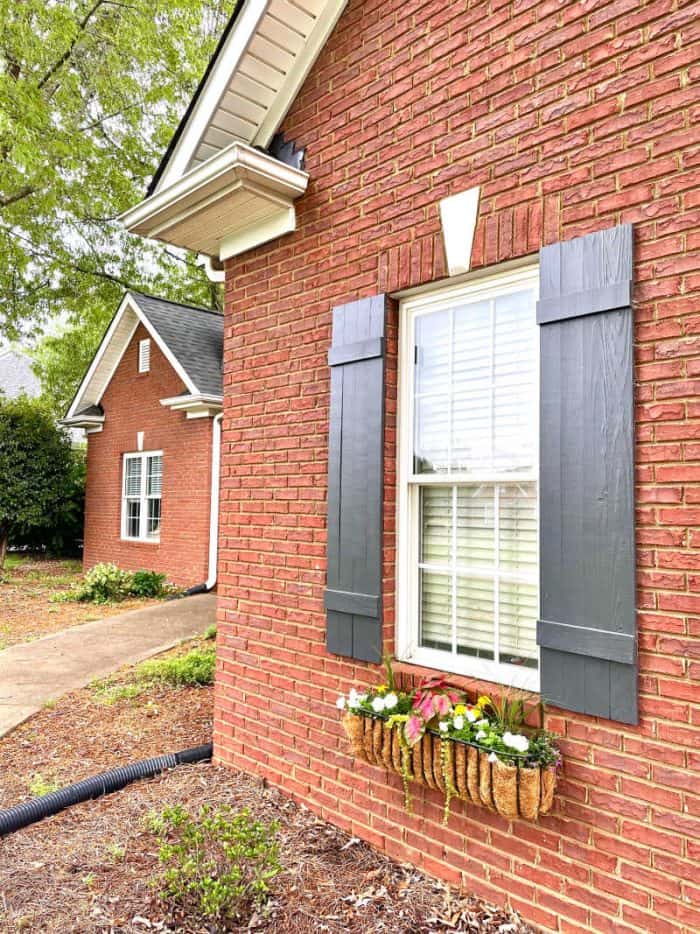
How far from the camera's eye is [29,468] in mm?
15641

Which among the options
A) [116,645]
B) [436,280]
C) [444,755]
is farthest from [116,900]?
[116,645]

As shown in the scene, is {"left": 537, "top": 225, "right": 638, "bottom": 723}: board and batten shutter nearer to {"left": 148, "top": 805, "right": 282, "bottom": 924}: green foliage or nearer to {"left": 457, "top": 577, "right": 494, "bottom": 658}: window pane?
{"left": 457, "top": 577, "right": 494, "bottom": 658}: window pane

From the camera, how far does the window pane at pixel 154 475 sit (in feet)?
44.6

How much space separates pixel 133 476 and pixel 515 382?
1266cm

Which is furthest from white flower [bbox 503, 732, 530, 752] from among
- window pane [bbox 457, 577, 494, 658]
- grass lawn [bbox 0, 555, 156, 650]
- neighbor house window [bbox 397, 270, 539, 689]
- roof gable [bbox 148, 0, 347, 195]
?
grass lawn [bbox 0, 555, 156, 650]

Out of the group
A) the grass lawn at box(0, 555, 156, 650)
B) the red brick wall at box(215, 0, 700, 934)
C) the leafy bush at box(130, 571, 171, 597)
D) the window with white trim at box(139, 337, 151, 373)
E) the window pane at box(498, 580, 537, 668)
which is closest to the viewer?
the red brick wall at box(215, 0, 700, 934)

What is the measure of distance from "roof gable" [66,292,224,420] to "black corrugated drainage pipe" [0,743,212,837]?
330 inches

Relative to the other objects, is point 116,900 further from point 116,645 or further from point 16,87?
point 16,87

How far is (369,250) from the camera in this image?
353 centimetres

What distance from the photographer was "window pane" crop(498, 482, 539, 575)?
2959 mm

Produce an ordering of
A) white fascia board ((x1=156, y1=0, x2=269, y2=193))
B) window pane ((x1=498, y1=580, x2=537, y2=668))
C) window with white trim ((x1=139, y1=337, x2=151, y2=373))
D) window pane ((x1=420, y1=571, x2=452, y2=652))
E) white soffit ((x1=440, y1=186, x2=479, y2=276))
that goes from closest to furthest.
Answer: window pane ((x1=498, y1=580, x2=537, y2=668)) → white soffit ((x1=440, y1=186, x2=479, y2=276)) → window pane ((x1=420, y1=571, x2=452, y2=652)) → white fascia board ((x1=156, y1=0, x2=269, y2=193)) → window with white trim ((x1=139, y1=337, x2=151, y2=373))

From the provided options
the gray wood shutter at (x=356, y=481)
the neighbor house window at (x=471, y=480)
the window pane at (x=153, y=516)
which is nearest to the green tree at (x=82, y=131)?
the window pane at (x=153, y=516)

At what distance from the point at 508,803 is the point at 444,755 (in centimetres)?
32

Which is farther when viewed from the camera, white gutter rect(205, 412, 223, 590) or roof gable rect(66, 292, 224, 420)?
roof gable rect(66, 292, 224, 420)
